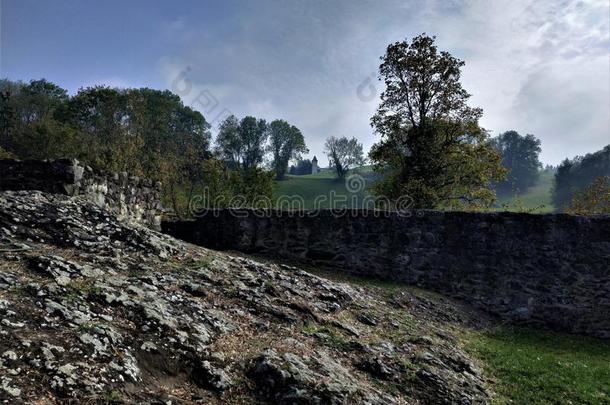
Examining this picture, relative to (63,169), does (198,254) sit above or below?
below

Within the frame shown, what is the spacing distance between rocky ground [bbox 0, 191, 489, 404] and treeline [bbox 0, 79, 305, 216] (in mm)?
14213

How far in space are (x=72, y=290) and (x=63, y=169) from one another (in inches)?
283

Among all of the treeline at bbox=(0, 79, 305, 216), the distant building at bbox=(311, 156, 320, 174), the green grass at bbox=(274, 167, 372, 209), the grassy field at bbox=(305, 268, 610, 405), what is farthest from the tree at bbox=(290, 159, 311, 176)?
the grassy field at bbox=(305, 268, 610, 405)

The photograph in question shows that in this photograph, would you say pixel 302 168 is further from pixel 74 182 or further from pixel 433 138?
pixel 74 182

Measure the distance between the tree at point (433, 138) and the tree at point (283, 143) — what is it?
73236mm

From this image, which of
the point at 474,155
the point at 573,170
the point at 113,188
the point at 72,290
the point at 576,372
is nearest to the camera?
the point at 72,290

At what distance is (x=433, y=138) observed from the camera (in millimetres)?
28828

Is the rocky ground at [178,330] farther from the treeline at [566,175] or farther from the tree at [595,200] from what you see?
the tree at [595,200]

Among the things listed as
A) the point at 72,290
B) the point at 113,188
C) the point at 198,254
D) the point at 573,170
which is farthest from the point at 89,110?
the point at 573,170

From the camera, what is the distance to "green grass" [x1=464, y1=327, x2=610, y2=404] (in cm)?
919

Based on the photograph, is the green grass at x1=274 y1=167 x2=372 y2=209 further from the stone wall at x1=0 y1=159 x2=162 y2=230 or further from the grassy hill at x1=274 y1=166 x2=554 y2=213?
the stone wall at x1=0 y1=159 x2=162 y2=230

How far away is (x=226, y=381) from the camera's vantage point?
6625 millimetres

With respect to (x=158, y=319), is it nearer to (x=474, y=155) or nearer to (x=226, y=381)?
(x=226, y=381)

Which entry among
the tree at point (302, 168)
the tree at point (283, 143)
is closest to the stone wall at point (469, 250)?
the tree at point (283, 143)
